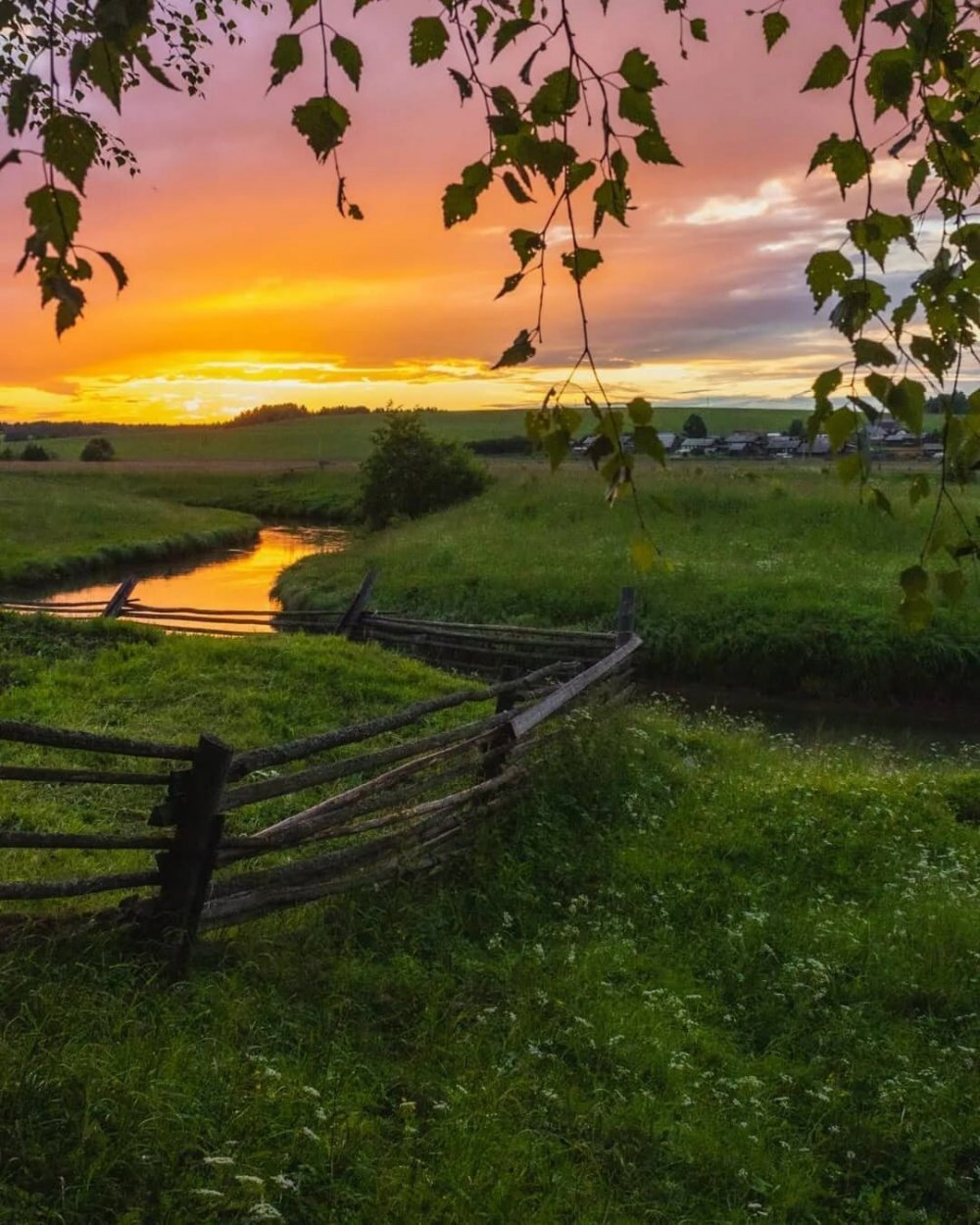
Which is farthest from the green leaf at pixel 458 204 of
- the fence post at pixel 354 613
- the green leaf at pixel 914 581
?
the fence post at pixel 354 613

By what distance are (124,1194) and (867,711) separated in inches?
485

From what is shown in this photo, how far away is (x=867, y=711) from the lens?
12961 mm

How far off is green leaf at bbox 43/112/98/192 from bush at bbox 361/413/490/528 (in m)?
28.6

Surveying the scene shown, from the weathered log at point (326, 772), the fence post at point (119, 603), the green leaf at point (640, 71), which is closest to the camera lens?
the green leaf at point (640, 71)

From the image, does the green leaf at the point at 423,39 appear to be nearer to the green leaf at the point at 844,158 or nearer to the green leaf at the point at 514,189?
the green leaf at the point at 514,189

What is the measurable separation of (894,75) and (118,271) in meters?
1.22

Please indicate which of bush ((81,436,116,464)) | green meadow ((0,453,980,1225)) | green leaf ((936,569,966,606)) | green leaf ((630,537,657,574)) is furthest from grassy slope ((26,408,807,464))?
green leaf ((936,569,966,606))

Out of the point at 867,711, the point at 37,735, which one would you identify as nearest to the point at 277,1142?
the point at 37,735

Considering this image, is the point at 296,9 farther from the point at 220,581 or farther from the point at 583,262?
the point at 220,581

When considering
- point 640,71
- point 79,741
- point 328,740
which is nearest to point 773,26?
point 640,71

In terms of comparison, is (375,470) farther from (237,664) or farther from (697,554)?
(237,664)

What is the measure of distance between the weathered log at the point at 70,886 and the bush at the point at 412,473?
26.2 metres

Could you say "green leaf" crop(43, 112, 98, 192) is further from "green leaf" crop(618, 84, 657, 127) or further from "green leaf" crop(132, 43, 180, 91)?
"green leaf" crop(618, 84, 657, 127)

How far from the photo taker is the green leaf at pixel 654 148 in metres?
1.53
